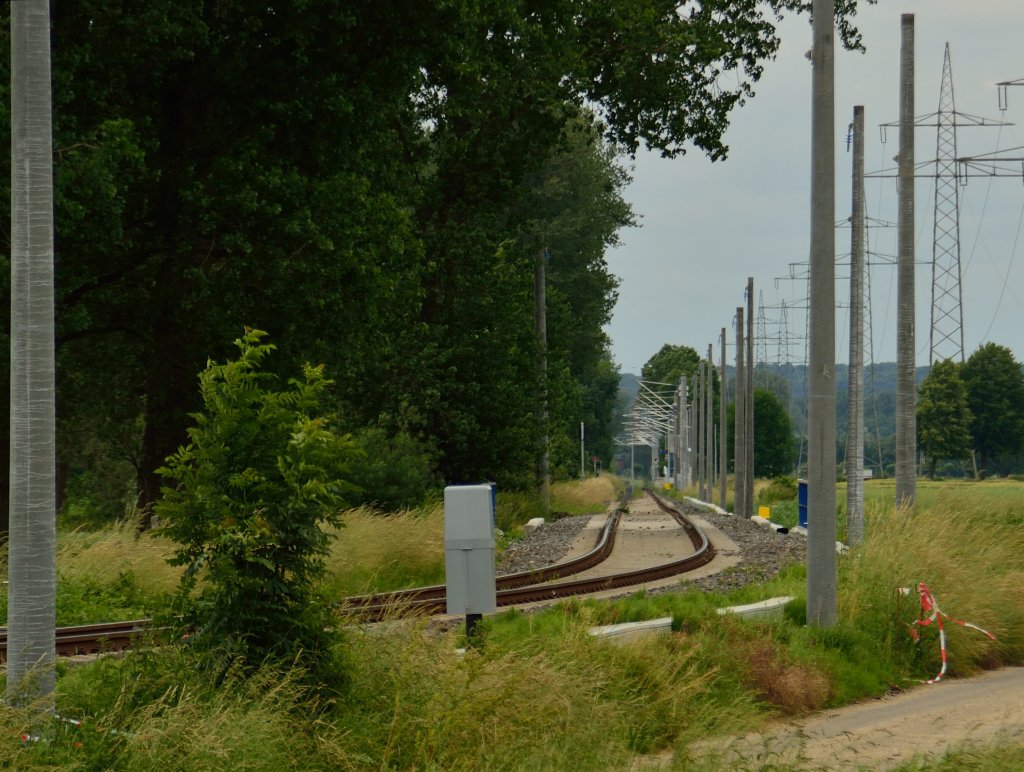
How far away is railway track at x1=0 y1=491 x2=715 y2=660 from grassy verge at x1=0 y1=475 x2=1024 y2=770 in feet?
2.17

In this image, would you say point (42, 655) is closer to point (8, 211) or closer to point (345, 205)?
point (8, 211)

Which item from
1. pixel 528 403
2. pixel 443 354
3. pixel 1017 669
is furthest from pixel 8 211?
pixel 528 403

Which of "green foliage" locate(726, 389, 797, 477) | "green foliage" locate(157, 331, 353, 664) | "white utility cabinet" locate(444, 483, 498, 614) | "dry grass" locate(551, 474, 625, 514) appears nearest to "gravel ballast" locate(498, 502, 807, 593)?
"white utility cabinet" locate(444, 483, 498, 614)

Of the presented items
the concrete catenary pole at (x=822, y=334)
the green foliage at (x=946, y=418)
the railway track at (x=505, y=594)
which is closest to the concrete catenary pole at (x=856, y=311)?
the railway track at (x=505, y=594)

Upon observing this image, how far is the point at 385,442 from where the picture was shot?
32250 millimetres

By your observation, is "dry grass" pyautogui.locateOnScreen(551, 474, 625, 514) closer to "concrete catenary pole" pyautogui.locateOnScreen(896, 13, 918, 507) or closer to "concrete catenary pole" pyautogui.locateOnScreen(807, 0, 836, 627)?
"concrete catenary pole" pyautogui.locateOnScreen(896, 13, 918, 507)

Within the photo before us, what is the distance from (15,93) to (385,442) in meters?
24.3

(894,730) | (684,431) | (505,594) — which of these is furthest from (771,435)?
(894,730)

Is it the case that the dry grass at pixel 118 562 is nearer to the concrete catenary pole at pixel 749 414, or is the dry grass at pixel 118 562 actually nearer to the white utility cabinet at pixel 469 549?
the white utility cabinet at pixel 469 549

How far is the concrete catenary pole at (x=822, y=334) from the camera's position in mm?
14133

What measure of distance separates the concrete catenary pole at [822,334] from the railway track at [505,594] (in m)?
3.98

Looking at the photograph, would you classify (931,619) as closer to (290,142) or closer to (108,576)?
(108,576)

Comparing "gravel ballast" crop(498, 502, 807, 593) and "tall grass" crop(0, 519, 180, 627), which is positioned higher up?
"tall grass" crop(0, 519, 180, 627)

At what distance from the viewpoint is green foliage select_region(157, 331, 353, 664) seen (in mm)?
8680
